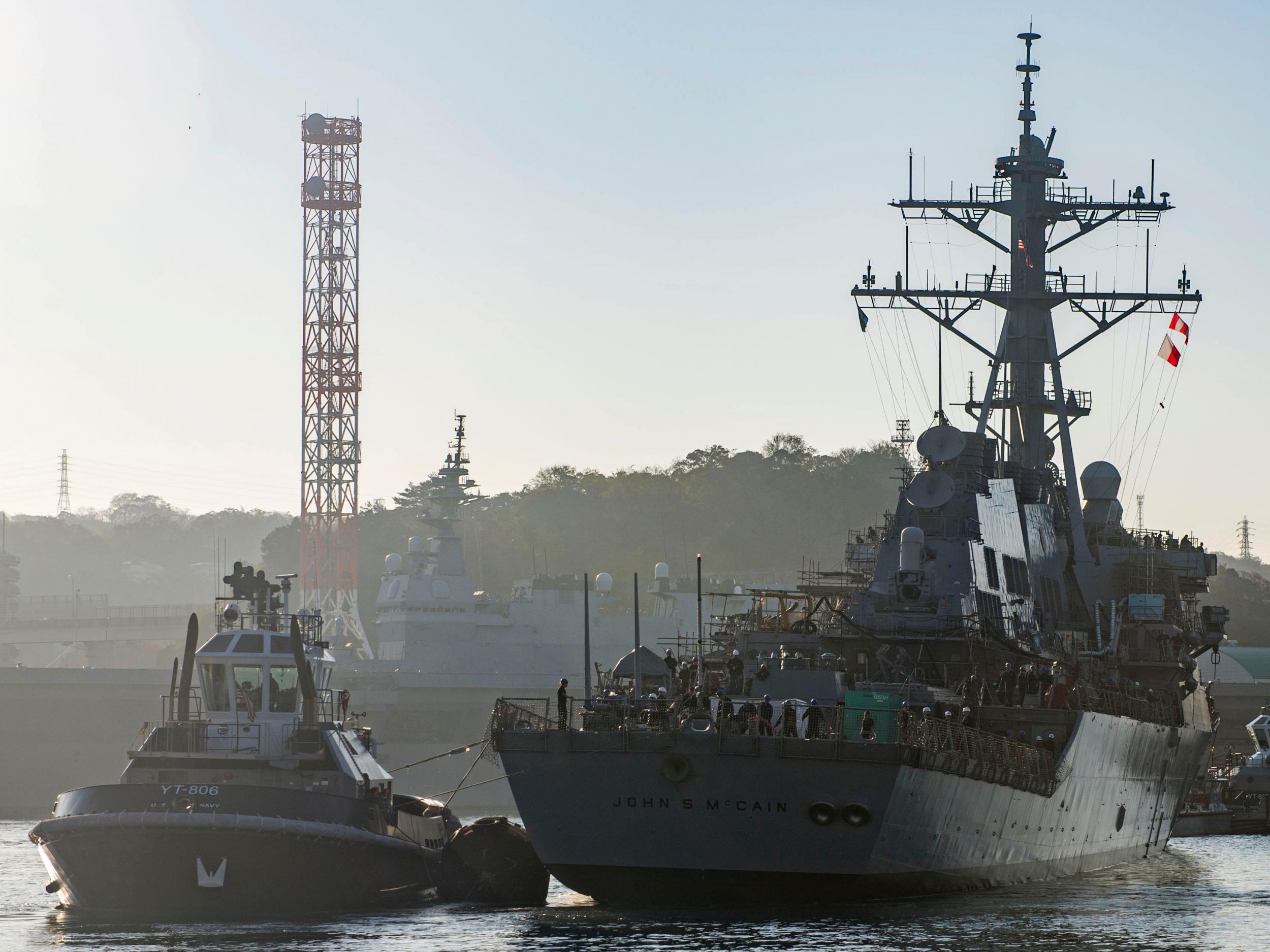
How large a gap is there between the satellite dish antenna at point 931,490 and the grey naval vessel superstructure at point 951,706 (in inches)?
1.9

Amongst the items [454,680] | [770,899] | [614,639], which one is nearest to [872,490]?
[614,639]

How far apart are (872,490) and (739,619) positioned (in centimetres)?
8514

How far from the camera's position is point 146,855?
27.3m

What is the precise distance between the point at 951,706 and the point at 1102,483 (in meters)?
21.5

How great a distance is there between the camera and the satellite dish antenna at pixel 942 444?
128 ft

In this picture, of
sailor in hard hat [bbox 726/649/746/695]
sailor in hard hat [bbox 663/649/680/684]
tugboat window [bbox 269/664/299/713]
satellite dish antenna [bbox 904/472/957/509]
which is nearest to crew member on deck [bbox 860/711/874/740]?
sailor in hard hat [bbox 726/649/746/695]

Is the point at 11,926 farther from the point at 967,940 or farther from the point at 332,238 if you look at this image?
the point at 332,238

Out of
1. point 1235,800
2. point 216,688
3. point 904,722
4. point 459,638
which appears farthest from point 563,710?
point 459,638

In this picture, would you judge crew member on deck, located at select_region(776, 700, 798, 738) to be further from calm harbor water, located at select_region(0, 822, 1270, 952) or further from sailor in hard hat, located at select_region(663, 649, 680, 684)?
sailor in hard hat, located at select_region(663, 649, 680, 684)

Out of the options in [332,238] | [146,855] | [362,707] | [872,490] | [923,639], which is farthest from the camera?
[872,490]

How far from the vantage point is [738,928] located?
2631cm

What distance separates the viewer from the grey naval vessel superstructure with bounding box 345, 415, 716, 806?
241ft

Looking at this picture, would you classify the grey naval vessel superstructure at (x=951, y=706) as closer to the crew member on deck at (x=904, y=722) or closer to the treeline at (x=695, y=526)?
the crew member on deck at (x=904, y=722)

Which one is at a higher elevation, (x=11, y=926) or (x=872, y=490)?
(x=872, y=490)
